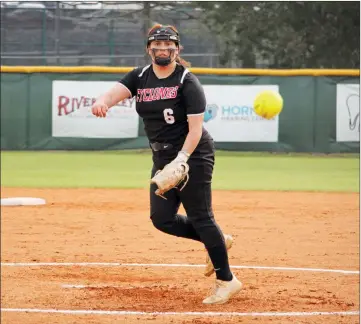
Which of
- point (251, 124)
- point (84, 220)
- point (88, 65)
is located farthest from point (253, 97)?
point (84, 220)

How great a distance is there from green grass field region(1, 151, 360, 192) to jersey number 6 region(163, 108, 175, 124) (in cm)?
842

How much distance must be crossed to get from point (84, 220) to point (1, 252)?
2421 mm

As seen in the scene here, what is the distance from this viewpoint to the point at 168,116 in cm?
607

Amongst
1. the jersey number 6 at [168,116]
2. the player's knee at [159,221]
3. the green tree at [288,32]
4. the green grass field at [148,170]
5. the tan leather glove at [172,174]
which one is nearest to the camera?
the tan leather glove at [172,174]

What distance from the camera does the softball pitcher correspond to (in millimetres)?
5984

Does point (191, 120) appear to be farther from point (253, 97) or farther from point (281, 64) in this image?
point (281, 64)

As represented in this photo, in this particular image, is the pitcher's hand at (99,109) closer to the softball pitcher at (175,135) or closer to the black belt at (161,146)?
the softball pitcher at (175,135)

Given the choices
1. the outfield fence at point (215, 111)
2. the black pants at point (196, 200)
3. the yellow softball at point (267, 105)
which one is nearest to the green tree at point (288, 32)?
the outfield fence at point (215, 111)

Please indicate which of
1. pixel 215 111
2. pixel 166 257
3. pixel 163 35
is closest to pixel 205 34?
pixel 215 111

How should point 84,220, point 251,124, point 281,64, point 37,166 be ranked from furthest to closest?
point 281,64, point 251,124, point 37,166, point 84,220

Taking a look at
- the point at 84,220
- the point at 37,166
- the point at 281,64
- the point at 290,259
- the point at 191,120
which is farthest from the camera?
the point at 281,64

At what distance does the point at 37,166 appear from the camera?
58.3 feet

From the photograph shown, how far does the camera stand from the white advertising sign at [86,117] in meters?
20.5

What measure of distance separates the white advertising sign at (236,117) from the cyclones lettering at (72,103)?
6.31 feet
